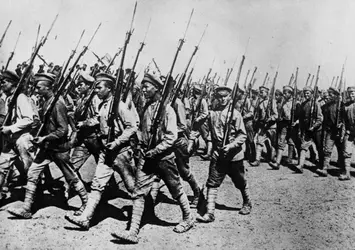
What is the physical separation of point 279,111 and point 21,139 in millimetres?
7193

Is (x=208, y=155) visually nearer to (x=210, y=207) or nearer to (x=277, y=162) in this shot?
(x=277, y=162)

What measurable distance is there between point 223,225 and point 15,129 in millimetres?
A: 3521

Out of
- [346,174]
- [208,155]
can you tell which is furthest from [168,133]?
[208,155]

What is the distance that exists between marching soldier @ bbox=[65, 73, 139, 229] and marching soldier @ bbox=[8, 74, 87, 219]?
0.53 m

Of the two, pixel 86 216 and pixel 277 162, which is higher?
pixel 277 162

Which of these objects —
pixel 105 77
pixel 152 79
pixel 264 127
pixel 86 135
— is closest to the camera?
pixel 152 79

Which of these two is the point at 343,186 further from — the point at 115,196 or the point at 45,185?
the point at 45,185

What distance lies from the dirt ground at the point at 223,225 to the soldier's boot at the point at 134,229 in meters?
0.12

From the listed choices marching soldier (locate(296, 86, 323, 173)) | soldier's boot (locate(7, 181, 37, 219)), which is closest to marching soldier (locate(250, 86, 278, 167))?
marching soldier (locate(296, 86, 323, 173))

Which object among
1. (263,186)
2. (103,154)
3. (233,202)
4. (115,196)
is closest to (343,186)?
(263,186)

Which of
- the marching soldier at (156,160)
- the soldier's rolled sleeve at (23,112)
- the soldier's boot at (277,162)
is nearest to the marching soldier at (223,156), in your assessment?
the marching soldier at (156,160)

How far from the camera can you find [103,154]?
5.59 metres

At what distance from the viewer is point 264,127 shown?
1096 cm

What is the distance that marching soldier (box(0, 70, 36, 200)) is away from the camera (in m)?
5.80
